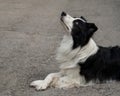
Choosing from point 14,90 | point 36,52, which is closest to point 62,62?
point 14,90

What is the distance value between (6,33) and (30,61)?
2.64 metres

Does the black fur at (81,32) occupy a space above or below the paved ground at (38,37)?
above

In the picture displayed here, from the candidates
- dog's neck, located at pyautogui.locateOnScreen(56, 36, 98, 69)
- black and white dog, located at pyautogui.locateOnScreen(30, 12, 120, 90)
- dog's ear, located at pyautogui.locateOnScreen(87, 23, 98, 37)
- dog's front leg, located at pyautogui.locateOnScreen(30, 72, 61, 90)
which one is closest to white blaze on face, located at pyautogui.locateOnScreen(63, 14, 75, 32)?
black and white dog, located at pyautogui.locateOnScreen(30, 12, 120, 90)

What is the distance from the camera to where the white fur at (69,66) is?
19.6 ft

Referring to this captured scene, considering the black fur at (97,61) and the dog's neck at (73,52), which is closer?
the black fur at (97,61)

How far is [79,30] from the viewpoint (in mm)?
5828

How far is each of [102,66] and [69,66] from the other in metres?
0.52

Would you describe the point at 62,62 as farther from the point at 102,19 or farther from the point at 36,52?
the point at 102,19

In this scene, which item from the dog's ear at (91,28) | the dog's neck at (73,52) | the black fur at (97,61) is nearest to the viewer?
the dog's ear at (91,28)

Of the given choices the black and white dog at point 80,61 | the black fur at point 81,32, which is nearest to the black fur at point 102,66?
the black and white dog at point 80,61

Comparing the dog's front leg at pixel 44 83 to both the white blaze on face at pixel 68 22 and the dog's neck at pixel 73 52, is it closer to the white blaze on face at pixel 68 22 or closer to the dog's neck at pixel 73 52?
the dog's neck at pixel 73 52

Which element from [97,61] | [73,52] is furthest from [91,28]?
[97,61]

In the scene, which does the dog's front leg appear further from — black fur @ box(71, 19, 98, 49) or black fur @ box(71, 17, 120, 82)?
black fur @ box(71, 19, 98, 49)

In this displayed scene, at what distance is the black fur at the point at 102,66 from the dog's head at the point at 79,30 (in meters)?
0.34
